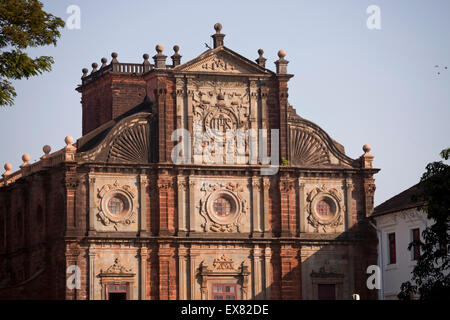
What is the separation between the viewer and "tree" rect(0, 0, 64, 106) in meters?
36.2

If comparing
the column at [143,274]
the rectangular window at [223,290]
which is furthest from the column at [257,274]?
the column at [143,274]

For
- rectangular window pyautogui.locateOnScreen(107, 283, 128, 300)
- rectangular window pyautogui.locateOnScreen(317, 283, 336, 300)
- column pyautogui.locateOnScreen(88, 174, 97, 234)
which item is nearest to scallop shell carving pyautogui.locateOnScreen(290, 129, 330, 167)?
rectangular window pyautogui.locateOnScreen(317, 283, 336, 300)

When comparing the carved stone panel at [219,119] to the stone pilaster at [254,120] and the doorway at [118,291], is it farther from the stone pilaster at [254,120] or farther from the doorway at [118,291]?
the doorway at [118,291]

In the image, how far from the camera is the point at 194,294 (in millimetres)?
64375

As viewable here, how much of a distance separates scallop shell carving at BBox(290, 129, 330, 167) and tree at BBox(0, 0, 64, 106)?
31404 millimetres

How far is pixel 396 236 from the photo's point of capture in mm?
63906

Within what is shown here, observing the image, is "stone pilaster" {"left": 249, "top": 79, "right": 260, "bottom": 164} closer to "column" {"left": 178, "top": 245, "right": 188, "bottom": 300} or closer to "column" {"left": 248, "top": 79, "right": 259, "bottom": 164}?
"column" {"left": 248, "top": 79, "right": 259, "bottom": 164}

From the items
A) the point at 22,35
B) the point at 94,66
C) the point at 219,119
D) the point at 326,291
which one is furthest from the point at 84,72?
the point at 22,35

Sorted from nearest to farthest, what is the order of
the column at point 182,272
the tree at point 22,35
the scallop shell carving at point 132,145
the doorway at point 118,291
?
the tree at point 22,35
the doorway at point 118,291
the column at point 182,272
the scallop shell carving at point 132,145

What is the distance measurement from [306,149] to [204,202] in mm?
6917

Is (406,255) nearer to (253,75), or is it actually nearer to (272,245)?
(272,245)

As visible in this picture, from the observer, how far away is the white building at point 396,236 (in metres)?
61.6

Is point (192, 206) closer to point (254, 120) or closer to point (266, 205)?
point (266, 205)

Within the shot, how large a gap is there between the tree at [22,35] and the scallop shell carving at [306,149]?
3140cm
